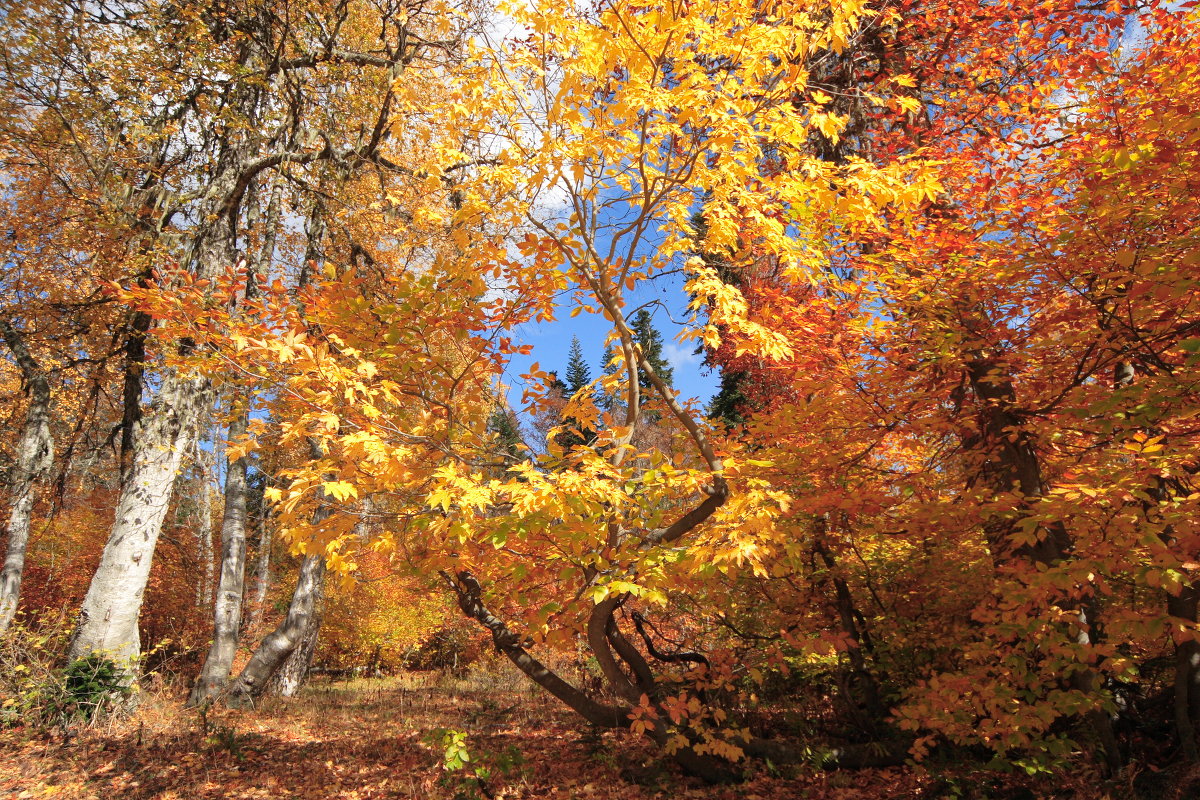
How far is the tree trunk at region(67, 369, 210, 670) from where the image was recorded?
20.1 feet

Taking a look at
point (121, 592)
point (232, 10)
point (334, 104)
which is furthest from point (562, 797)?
point (232, 10)

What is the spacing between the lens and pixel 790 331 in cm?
557

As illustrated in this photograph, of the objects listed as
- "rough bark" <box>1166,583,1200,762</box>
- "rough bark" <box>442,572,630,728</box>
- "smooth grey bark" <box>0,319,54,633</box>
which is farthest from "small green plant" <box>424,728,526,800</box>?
"smooth grey bark" <box>0,319,54,633</box>

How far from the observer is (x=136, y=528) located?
6.41 meters

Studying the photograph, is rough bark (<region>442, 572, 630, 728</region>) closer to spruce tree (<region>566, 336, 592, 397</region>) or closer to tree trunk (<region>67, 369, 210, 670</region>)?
tree trunk (<region>67, 369, 210, 670</region>)

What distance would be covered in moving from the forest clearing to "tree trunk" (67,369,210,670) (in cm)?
4

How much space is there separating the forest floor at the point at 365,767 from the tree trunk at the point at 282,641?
586 millimetres

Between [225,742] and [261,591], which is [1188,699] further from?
[261,591]

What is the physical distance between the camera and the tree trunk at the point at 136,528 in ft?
20.1

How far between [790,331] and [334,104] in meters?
7.11

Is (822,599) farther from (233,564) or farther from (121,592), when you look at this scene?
(233,564)

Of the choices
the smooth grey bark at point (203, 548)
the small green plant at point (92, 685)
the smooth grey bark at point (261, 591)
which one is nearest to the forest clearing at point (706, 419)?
the small green plant at point (92, 685)

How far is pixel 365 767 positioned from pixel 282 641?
3.33 m

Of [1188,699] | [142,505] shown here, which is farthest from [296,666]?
[1188,699]
